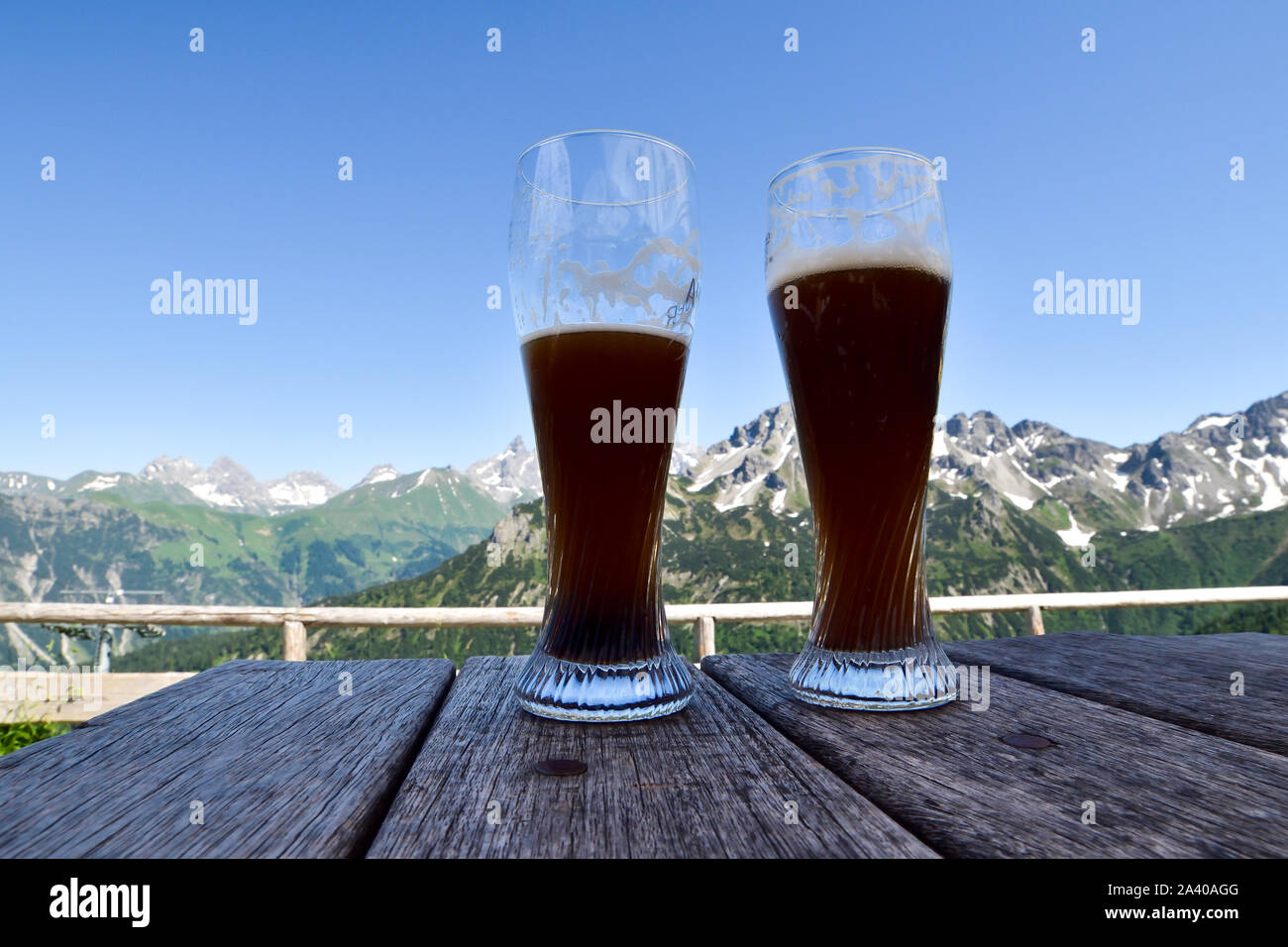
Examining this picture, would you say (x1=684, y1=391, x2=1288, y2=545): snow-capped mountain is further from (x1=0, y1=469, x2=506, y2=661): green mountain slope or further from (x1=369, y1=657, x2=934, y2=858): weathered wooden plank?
(x1=369, y1=657, x2=934, y2=858): weathered wooden plank

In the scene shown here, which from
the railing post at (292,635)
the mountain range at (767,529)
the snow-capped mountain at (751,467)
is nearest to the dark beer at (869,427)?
the railing post at (292,635)

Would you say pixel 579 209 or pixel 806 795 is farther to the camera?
pixel 579 209

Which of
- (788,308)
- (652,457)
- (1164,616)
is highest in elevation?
(788,308)

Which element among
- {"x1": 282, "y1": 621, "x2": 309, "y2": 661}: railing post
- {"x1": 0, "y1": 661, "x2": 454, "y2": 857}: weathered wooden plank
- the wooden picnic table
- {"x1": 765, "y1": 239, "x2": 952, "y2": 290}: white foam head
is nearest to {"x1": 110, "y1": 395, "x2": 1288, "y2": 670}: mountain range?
{"x1": 765, "y1": 239, "x2": 952, "y2": 290}: white foam head

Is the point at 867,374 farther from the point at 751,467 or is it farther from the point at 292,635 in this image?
the point at 751,467

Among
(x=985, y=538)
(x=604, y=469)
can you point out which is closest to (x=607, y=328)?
(x=604, y=469)

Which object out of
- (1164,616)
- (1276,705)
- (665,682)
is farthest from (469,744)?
(1164,616)
